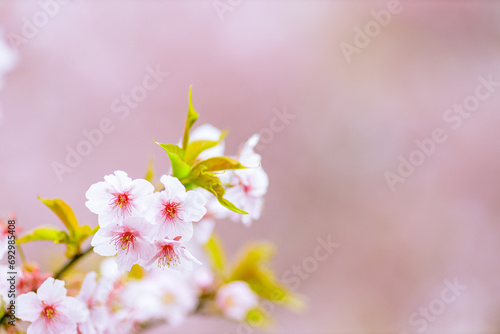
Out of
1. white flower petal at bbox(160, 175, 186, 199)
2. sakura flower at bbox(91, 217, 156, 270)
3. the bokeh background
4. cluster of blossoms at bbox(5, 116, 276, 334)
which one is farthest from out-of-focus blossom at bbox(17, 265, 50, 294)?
the bokeh background

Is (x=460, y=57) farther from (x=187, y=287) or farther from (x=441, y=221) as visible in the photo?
(x=187, y=287)

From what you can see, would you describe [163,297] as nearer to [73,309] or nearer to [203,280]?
[203,280]

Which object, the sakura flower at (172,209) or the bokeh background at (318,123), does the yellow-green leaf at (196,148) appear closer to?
the sakura flower at (172,209)

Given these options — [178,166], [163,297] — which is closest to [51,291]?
[178,166]

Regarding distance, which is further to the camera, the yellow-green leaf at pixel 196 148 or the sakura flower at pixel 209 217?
the sakura flower at pixel 209 217

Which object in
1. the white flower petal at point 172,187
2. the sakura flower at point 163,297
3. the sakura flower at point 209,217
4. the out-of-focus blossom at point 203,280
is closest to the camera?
the white flower petal at point 172,187

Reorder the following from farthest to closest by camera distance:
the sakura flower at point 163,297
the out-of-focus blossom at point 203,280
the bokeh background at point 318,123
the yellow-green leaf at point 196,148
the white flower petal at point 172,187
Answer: the bokeh background at point 318,123 < the out-of-focus blossom at point 203,280 < the sakura flower at point 163,297 < the yellow-green leaf at point 196,148 < the white flower petal at point 172,187

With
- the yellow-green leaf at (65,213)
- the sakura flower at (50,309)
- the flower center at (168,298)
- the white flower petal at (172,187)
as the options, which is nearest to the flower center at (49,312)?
the sakura flower at (50,309)

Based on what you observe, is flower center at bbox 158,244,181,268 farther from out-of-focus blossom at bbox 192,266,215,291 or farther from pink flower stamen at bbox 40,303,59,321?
out-of-focus blossom at bbox 192,266,215,291

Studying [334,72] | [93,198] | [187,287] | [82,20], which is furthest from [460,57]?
[93,198]
